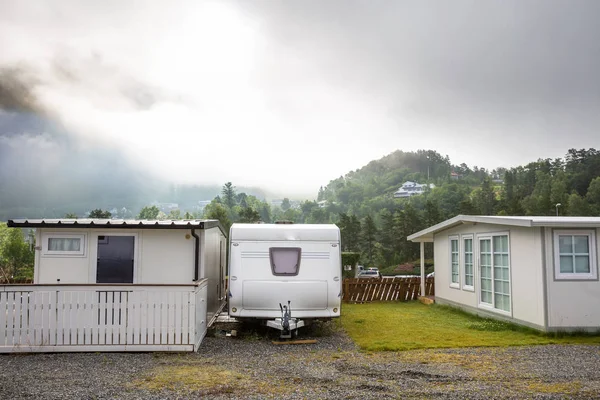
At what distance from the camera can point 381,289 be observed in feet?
57.3

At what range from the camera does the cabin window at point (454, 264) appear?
14422mm

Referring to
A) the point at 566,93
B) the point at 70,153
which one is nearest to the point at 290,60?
the point at 566,93

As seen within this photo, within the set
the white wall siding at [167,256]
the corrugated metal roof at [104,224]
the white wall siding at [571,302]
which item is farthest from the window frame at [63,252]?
the white wall siding at [571,302]

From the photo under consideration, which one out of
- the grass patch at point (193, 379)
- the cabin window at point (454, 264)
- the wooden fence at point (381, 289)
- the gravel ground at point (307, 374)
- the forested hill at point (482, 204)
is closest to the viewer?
the gravel ground at point (307, 374)

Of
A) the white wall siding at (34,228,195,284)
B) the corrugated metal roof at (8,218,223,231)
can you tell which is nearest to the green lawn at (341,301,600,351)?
the white wall siding at (34,228,195,284)

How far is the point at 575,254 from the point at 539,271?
804 millimetres

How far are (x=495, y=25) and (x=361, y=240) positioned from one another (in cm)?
3608

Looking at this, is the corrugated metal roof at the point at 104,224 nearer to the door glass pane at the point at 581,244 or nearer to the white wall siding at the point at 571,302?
the white wall siding at the point at 571,302

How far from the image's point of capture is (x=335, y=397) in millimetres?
5656

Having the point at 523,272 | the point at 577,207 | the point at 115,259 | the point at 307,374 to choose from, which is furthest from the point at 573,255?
the point at 577,207

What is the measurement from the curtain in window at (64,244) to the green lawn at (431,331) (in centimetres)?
572

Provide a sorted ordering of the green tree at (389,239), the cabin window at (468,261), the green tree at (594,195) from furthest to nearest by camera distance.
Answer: the green tree at (594,195) < the green tree at (389,239) < the cabin window at (468,261)

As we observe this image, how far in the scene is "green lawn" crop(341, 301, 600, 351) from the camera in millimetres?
9184

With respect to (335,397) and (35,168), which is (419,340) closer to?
(335,397)
